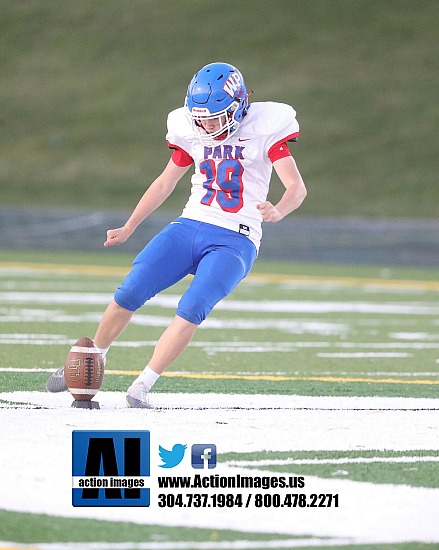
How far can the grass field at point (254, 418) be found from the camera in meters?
4.41

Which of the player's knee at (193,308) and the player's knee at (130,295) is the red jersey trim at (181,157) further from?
the player's knee at (193,308)

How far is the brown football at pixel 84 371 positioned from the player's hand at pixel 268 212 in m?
1.14

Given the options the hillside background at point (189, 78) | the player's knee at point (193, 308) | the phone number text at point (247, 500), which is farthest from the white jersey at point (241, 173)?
the hillside background at point (189, 78)

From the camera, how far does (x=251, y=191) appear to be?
7.54 metres

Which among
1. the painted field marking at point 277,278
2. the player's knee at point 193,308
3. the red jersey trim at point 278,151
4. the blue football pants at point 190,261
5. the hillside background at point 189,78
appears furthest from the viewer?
the hillside background at point 189,78

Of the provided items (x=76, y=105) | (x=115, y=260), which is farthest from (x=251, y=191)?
(x=76, y=105)

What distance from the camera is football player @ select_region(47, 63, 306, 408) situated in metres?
7.27

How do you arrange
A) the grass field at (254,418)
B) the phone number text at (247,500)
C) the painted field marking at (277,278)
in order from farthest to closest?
the painted field marking at (277,278) → the phone number text at (247,500) → the grass field at (254,418)

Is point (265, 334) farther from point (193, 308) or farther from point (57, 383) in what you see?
point (193, 308)

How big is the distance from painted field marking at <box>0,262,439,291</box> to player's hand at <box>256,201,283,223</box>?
41.0 ft

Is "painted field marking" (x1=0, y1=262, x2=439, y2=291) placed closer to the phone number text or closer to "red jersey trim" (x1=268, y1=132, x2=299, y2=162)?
"red jersey trim" (x1=268, y1=132, x2=299, y2=162)

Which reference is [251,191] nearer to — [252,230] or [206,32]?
[252,230]

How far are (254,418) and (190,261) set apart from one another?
3.60ft

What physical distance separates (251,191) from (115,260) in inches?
663
